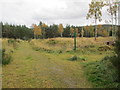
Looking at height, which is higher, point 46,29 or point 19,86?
point 46,29

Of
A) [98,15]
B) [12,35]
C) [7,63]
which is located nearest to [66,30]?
[12,35]

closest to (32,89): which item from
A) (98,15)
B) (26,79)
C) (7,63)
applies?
(26,79)

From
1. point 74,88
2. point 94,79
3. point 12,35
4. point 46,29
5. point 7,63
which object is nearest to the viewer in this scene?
point 74,88

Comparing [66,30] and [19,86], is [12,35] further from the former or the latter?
[19,86]

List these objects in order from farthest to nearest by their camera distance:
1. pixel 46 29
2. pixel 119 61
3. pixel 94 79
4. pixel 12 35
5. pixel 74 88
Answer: pixel 46 29 < pixel 12 35 < pixel 94 79 < pixel 74 88 < pixel 119 61

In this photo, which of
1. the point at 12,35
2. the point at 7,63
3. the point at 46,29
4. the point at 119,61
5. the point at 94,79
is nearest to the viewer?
the point at 119,61

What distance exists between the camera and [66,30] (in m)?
75.1

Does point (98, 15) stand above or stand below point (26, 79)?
above

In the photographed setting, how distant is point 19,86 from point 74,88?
2211 mm

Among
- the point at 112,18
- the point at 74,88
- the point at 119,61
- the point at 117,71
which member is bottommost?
the point at 74,88

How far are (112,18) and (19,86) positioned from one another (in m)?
20.4

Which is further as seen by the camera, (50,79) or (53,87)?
(50,79)

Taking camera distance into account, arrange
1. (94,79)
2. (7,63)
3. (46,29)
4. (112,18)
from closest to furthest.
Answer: (94,79)
(7,63)
(112,18)
(46,29)

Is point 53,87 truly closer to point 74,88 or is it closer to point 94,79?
point 74,88
